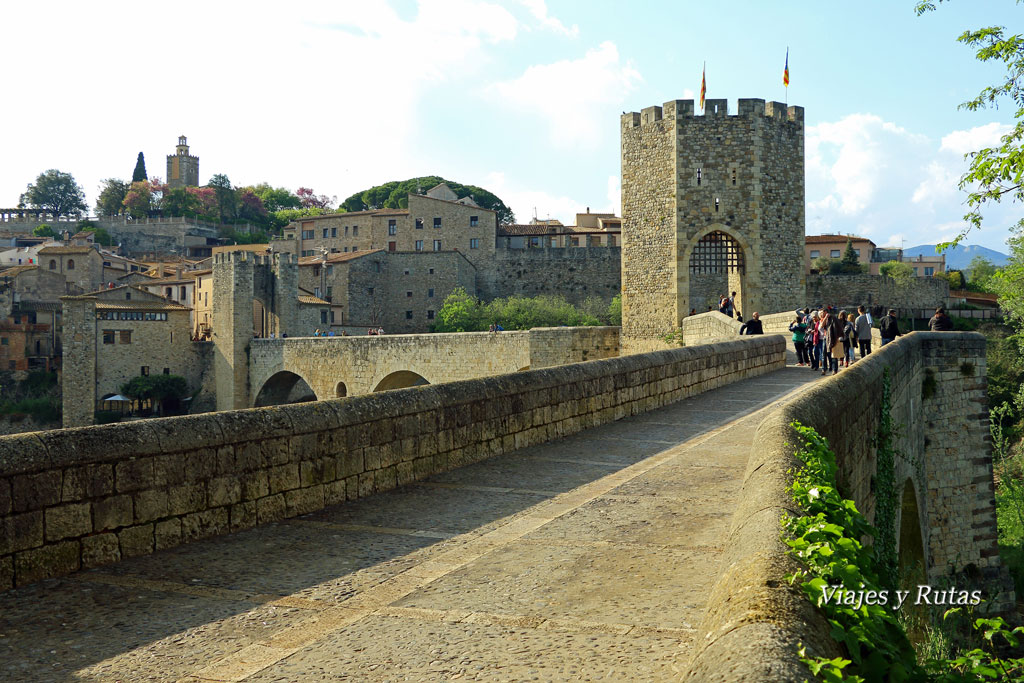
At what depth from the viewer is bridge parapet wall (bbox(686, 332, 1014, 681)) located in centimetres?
231

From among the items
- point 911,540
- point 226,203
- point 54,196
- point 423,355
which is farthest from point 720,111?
point 54,196

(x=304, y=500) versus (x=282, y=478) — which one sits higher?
(x=282, y=478)

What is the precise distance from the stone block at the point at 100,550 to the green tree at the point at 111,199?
4687 inches

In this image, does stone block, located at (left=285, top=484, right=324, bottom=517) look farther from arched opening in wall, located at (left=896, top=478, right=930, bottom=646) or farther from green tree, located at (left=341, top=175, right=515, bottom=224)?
green tree, located at (left=341, top=175, right=515, bottom=224)

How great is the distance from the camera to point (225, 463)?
539 cm

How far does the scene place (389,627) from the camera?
3.86 meters

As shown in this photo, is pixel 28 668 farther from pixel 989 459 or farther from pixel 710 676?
pixel 989 459

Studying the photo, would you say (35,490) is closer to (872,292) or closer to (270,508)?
(270,508)

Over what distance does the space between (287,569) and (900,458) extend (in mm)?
11107

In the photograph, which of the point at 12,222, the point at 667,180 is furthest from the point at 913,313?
the point at 12,222

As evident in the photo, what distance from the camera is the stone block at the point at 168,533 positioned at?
5004 mm

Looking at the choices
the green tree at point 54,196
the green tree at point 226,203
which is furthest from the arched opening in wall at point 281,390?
the green tree at point 54,196

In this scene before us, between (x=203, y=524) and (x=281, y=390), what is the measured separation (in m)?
44.7

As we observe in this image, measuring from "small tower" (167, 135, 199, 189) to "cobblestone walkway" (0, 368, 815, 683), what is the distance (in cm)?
14084
